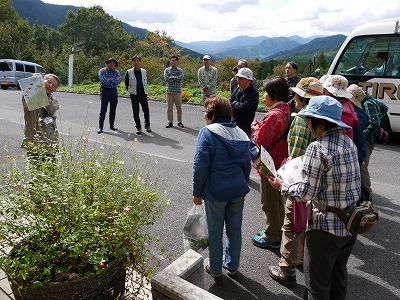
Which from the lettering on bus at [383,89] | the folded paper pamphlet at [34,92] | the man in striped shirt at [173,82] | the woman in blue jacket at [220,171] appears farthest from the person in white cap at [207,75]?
the woman in blue jacket at [220,171]

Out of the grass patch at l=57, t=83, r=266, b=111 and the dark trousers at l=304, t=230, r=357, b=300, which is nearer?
the dark trousers at l=304, t=230, r=357, b=300

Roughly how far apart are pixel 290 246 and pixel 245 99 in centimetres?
250

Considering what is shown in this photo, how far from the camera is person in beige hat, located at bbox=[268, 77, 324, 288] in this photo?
2988 millimetres

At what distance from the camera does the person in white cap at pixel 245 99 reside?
15.6ft

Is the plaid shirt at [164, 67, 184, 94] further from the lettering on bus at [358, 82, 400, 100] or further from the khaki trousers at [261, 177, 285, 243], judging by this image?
the khaki trousers at [261, 177, 285, 243]

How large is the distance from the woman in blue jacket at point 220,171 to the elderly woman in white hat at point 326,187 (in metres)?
0.64

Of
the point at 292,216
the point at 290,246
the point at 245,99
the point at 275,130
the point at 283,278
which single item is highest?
the point at 245,99

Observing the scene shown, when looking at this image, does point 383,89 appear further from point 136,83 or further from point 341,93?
point 136,83

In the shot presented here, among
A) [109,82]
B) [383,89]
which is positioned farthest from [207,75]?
[383,89]

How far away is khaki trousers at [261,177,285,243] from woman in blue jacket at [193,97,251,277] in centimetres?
55

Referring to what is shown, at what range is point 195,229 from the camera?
314 centimetres

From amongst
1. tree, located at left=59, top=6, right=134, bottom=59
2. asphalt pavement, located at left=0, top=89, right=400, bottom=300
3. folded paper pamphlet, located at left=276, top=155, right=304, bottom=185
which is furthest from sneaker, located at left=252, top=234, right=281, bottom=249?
tree, located at left=59, top=6, right=134, bottom=59

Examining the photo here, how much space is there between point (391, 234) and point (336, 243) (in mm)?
2386

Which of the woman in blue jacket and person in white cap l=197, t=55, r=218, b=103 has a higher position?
person in white cap l=197, t=55, r=218, b=103
